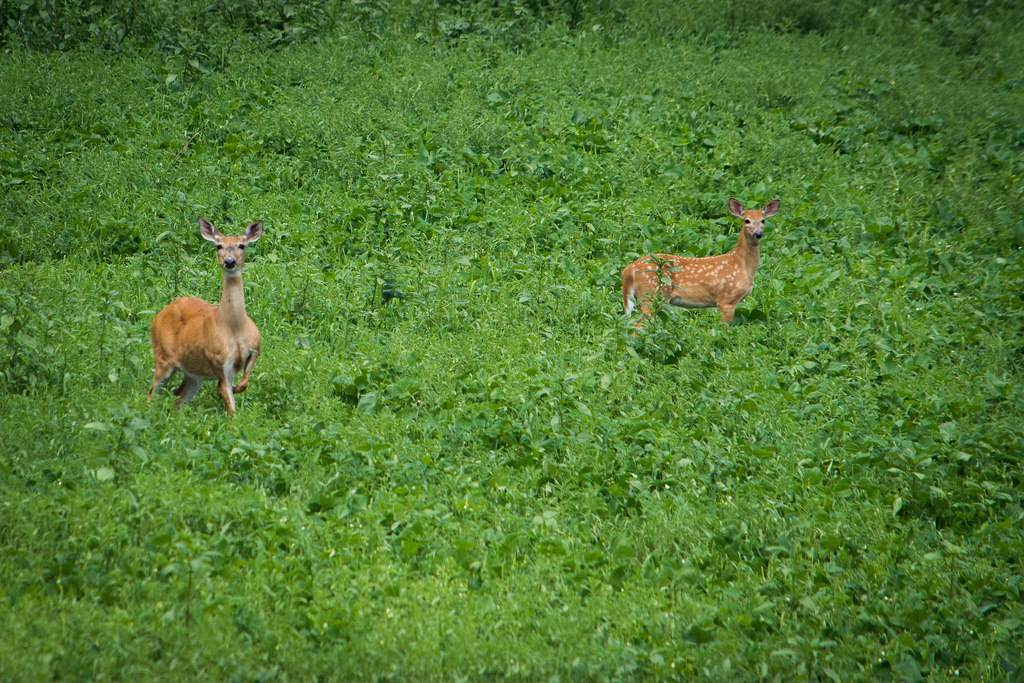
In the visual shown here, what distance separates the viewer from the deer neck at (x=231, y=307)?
7.50 meters

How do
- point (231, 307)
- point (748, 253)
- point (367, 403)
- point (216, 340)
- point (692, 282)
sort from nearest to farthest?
point (216, 340) → point (231, 307) → point (367, 403) → point (692, 282) → point (748, 253)

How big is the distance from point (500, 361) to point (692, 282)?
2.12m

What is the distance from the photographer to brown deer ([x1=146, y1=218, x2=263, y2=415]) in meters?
7.40

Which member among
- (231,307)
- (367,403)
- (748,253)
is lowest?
(367,403)

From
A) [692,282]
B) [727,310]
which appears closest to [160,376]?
[692,282]

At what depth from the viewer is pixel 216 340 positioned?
24.2 ft

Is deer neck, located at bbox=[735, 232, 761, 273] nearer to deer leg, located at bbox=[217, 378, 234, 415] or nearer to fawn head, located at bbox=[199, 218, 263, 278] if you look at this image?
fawn head, located at bbox=[199, 218, 263, 278]

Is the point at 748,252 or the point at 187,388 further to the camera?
the point at 748,252

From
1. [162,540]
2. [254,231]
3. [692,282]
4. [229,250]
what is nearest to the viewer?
[162,540]

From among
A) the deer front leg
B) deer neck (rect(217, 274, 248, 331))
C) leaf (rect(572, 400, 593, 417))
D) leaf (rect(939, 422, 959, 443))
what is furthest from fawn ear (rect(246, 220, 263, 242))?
leaf (rect(939, 422, 959, 443))

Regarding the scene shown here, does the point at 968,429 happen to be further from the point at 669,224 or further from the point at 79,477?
the point at 79,477

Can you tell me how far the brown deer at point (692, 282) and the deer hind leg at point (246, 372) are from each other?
3.61 m

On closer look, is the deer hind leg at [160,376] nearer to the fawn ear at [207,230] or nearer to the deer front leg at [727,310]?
the fawn ear at [207,230]

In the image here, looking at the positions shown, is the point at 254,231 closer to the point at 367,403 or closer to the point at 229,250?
the point at 229,250
